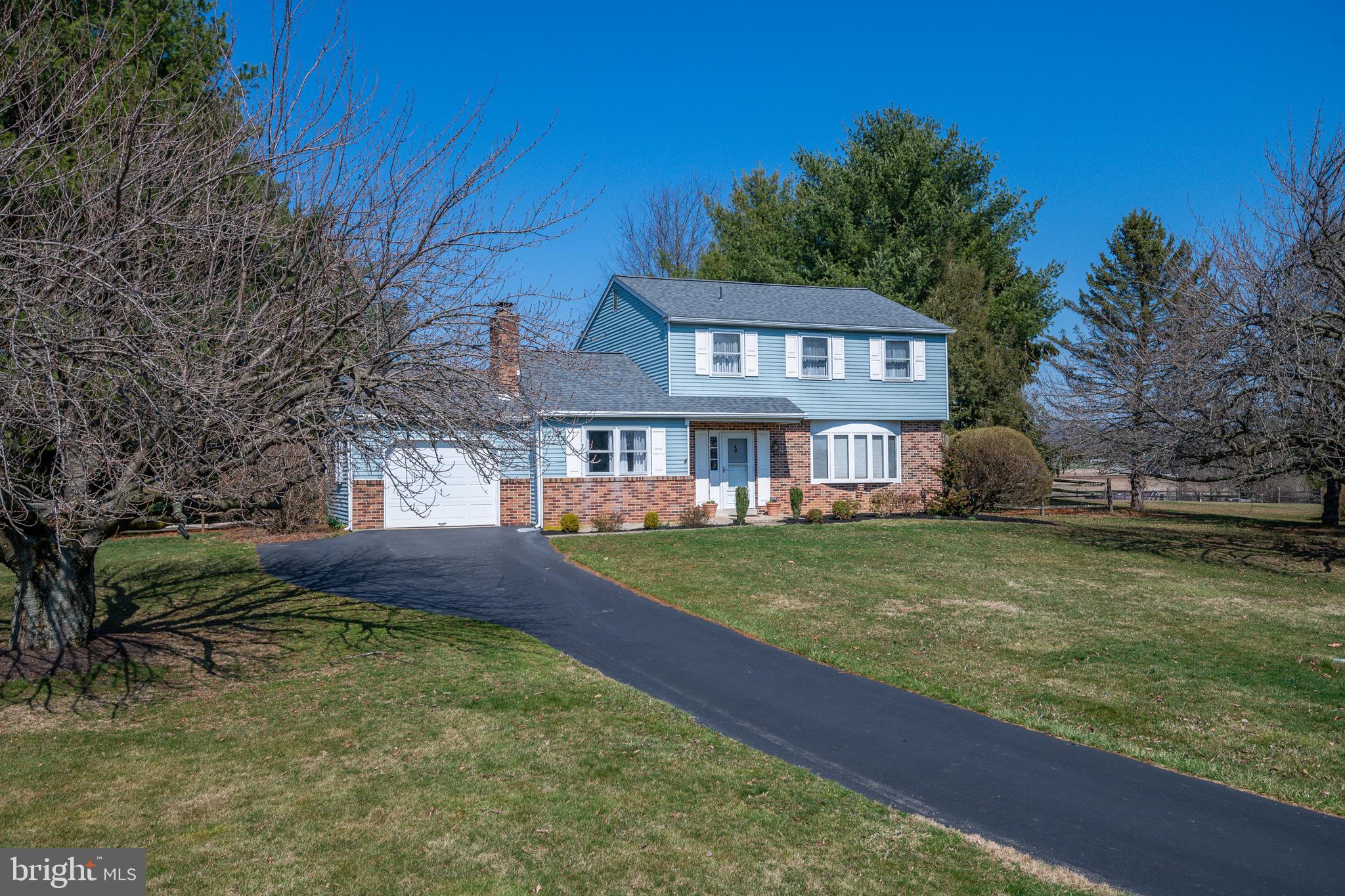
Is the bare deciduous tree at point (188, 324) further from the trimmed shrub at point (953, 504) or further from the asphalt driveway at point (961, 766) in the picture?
the trimmed shrub at point (953, 504)

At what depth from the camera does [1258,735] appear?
753 centimetres

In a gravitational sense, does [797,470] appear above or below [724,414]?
below

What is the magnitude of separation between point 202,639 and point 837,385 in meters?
19.5

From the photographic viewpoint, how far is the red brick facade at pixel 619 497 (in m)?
22.3

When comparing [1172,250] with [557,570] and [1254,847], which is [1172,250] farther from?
[1254,847]

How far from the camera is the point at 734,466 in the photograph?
25516 mm

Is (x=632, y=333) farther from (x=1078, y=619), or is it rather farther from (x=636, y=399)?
(x=1078, y=619)

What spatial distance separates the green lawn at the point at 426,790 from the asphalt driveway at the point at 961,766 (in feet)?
1.32

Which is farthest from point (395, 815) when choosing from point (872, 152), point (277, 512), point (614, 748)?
point (872, 152)

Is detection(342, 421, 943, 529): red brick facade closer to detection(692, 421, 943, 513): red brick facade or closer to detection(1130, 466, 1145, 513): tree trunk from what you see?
detection(692, 421, 943, 513): red brick facade

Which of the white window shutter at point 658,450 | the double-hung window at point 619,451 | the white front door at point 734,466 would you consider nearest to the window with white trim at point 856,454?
the white front door at point 734,466

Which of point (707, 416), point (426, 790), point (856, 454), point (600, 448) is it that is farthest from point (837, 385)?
point (426, 790)

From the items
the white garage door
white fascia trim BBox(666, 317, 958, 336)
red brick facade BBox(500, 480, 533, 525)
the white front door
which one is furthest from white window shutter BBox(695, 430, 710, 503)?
the white garage door

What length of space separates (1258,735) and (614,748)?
5480 mm
